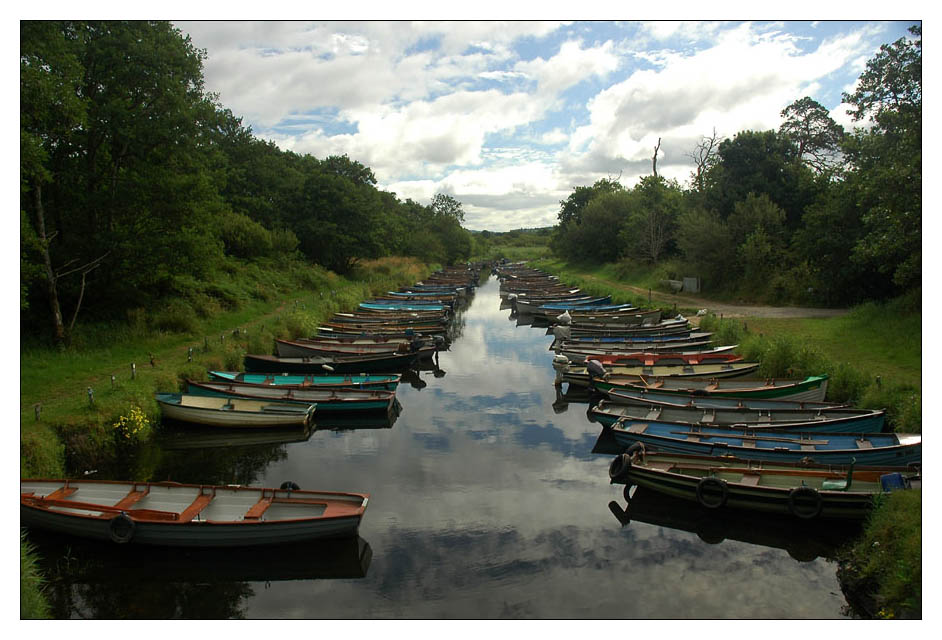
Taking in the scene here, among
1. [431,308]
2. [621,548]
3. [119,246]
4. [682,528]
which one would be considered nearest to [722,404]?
[682,528]

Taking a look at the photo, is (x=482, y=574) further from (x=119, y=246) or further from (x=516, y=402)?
(x=119, y=246)

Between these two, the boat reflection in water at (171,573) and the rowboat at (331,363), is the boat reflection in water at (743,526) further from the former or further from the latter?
the rowboat at (331,363)

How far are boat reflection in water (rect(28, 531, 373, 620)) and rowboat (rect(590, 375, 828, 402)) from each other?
37.5 feet

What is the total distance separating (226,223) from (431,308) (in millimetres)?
15759

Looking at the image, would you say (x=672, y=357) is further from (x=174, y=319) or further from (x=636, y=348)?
(x=174, y=319)

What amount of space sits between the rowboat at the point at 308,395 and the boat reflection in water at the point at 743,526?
8913mm

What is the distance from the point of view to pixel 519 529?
11914mm

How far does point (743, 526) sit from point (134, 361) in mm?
19484

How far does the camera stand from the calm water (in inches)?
378

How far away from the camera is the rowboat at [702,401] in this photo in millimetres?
16375

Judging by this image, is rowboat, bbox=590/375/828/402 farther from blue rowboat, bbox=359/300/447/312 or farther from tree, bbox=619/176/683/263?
tree, bbox=619/176/683/263

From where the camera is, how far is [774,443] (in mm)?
14039

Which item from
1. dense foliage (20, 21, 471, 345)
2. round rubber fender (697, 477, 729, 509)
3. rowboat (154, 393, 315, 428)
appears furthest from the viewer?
dense foliage (20, 21, 471, 345)

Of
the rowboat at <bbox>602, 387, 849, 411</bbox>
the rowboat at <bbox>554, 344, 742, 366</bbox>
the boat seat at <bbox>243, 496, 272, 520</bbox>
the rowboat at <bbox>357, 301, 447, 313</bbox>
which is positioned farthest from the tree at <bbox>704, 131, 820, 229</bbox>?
the boat seat at <bbox>243, 496, 272, 520</bbox>
